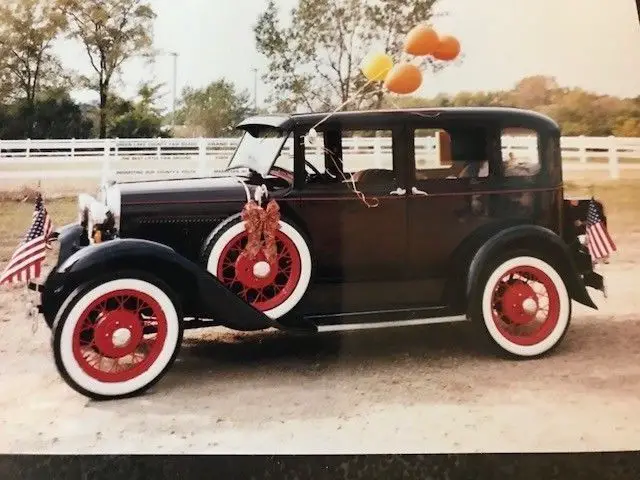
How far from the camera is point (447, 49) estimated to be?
1.45 m

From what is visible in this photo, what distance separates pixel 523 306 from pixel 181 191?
0.83 metres

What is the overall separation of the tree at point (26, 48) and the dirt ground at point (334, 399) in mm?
342

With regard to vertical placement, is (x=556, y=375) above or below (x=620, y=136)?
below

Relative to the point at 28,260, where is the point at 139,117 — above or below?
above

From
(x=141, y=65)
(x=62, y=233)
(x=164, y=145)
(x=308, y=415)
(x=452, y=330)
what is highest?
(x=141, y=65)

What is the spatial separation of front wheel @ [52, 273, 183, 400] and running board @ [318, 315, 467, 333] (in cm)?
33

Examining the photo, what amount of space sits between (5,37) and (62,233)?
48 centimetres

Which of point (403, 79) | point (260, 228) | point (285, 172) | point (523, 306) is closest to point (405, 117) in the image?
point (403, 79)

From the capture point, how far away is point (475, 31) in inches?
58.6

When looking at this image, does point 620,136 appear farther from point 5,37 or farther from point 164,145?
point 5,37

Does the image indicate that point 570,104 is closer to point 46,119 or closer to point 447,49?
point 447,49

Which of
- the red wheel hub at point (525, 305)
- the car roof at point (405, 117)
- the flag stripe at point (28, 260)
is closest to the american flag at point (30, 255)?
the flag stripe at point (28, 260)

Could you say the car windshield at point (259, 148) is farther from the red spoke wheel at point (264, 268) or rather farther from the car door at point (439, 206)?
the car door at point (439, 206)

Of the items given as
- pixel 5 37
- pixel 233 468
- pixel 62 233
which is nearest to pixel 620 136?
pixel 233 468
